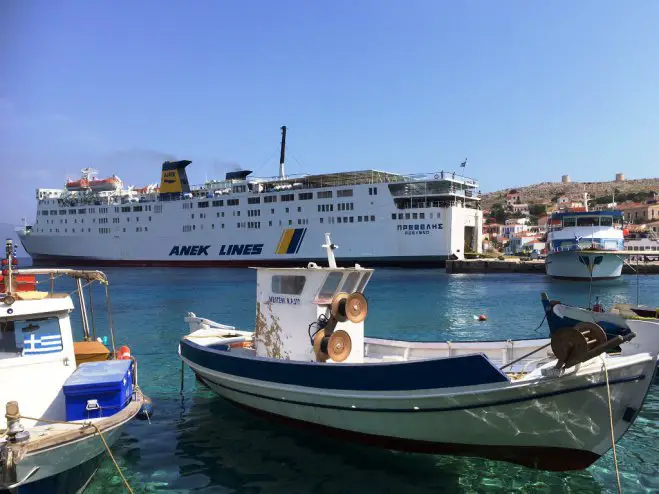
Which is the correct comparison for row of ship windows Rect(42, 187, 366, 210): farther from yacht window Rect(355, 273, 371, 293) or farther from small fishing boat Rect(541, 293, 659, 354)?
yacht window Rect(355, 273, 371, 293)

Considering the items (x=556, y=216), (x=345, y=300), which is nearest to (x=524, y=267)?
(x=556, y=216)

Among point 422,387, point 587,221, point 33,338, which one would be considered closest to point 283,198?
point 587,221

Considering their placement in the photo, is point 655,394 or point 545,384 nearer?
point 545,384

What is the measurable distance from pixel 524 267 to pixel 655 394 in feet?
140

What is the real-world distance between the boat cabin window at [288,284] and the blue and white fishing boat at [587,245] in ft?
120

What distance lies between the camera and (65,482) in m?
6.12

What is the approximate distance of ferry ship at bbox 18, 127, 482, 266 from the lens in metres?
54.3

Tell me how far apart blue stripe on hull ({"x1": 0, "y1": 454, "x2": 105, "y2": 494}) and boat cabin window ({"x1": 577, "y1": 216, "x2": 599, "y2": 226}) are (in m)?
43.3

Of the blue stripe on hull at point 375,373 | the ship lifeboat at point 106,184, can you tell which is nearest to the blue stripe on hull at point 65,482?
the blue stripe on hull at point 375,373

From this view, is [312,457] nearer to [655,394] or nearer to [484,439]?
[484,439]

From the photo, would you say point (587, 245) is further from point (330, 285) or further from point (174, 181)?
point (174, 181)

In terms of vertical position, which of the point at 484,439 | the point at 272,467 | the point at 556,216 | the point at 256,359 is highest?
the point at 556,216

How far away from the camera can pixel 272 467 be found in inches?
322

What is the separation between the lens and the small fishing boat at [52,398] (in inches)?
224
